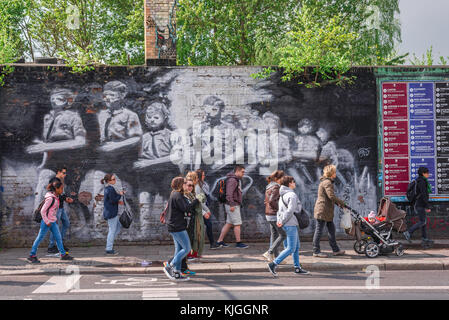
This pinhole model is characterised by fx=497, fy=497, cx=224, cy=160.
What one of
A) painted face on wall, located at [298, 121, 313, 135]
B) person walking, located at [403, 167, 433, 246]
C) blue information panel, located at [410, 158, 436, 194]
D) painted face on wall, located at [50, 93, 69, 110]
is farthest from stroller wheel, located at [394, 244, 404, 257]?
painted face on wall, located at [50, 93, 69, 110]

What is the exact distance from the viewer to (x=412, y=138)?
12.5 m

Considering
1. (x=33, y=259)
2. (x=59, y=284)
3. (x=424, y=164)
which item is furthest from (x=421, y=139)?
(x=33, y=259)

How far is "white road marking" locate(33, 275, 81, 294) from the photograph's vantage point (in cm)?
777

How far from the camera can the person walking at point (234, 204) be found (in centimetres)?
1144

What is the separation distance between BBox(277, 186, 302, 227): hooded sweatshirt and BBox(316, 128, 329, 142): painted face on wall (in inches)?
159

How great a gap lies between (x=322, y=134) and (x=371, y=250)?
3449 millimetres

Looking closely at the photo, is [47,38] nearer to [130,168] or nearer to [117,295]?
[130,168]

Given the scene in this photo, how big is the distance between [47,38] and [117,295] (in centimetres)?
2636

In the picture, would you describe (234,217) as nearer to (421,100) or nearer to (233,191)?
(233,191)

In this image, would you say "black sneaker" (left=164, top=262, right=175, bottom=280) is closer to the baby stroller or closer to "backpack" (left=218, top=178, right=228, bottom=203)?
"backpack" (left=218, top=178, right=228, bottom=203)
